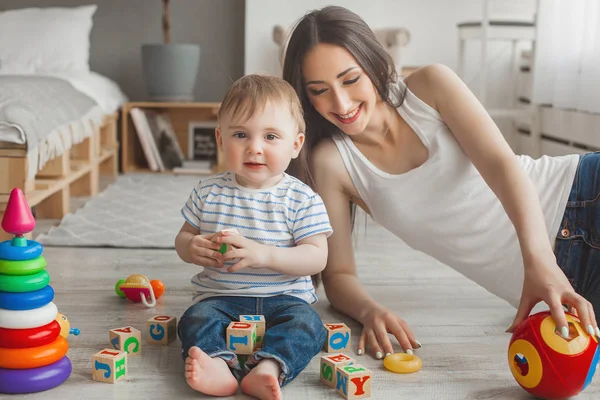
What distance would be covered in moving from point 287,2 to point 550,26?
5.07 ft

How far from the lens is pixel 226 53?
438 cm

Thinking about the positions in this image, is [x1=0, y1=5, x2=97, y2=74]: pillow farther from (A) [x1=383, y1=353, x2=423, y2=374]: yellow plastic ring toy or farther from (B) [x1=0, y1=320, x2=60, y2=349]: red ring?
(A) [x1=383, y1=353, x2=423, y2=374]: yellow plastic ring toy

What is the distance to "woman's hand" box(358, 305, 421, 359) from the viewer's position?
1.35 m

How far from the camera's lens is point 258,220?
1.35m

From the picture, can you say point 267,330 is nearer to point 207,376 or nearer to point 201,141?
point 207,376

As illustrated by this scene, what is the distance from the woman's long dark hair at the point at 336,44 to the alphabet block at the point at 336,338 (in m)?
0.34

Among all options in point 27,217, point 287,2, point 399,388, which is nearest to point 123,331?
point 27,217

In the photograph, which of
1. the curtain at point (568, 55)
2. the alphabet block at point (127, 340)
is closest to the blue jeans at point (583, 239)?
the alphabet block at point (127, 340)

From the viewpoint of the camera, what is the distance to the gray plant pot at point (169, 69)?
3938mm

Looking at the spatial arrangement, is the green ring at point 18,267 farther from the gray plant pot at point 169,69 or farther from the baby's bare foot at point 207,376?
the gray plant pot at point 169,69

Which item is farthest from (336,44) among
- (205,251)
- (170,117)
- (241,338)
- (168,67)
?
(170,117)

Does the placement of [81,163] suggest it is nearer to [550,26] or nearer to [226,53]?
[226,53]

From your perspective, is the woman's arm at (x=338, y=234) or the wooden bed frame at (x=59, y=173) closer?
the woman's arm at (x=338, y=234)

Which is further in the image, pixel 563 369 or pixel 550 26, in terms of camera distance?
pixel 550 26
